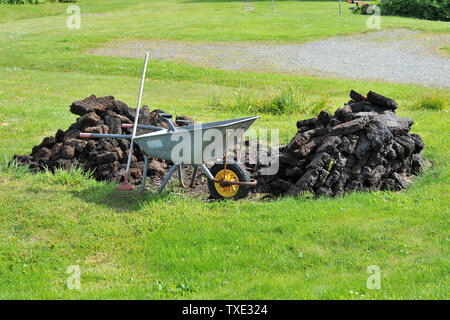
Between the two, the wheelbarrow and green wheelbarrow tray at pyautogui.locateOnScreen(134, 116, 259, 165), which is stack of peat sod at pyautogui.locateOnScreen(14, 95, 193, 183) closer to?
the wheelbarrow

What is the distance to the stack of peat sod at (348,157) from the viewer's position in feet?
21.1

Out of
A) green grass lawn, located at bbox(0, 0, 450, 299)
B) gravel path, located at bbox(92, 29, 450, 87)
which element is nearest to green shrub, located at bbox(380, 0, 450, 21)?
gravel path, located at bbox(92, 29, 450, 87)

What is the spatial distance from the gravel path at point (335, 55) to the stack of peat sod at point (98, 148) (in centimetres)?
998

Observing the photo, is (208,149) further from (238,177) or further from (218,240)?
(218,240)

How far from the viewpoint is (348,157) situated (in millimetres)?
6578

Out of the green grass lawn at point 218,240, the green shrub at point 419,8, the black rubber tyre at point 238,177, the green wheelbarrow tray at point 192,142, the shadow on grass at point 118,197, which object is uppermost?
the green shrub at point 419,8

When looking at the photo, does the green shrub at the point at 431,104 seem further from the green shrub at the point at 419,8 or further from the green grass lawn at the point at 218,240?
the green shrub at the point at 419,8

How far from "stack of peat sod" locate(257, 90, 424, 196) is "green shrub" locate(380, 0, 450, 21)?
25.2 m

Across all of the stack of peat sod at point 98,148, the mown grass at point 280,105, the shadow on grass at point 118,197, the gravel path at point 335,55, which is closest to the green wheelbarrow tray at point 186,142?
the shadow on grass at point 118,197

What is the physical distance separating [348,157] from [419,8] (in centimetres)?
2735

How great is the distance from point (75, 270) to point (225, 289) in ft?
4.72

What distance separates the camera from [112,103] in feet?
26.6

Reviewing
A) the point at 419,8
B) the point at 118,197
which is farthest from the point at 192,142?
the point at 419,8

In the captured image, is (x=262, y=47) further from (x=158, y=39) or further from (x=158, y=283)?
(x=158, y=283)
